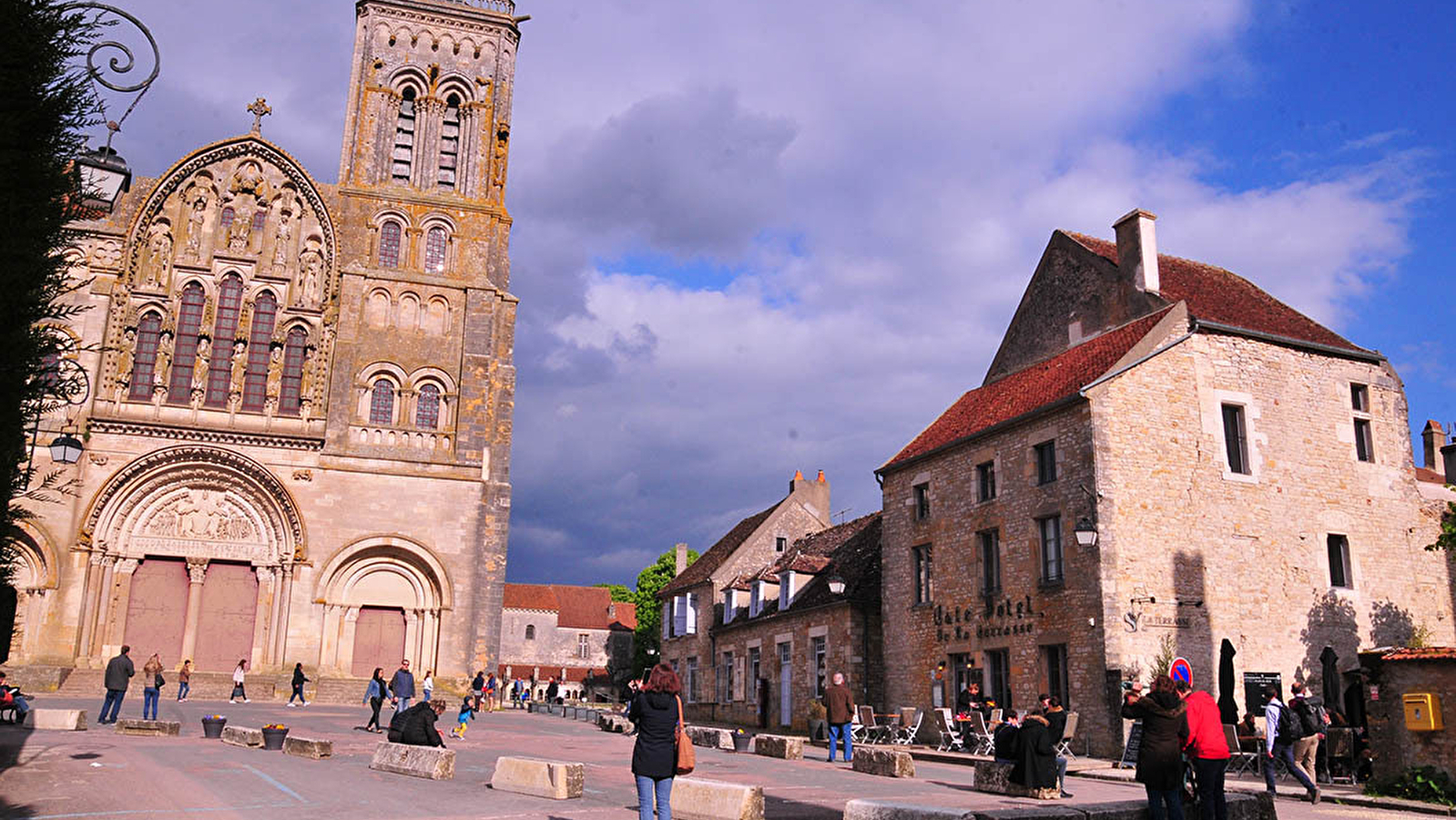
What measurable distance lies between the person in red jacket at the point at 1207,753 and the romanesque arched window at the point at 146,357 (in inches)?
1166

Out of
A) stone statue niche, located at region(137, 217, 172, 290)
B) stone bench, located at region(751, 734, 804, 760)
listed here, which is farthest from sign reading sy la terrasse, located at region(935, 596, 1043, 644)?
stone statue niche, located at region(137, 217, 172, 290)

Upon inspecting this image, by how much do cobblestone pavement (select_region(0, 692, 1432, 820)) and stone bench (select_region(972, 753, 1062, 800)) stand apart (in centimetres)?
32

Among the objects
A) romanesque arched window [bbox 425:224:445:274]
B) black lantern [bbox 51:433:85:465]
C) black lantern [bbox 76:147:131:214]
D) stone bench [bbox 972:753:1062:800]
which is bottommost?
stone bench [bbox 972:753:1062:800]

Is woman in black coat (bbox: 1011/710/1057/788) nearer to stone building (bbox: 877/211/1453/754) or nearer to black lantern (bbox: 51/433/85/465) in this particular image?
stone building (bbox: 877/211/1453/754)

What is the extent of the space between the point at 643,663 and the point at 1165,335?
42.2 m

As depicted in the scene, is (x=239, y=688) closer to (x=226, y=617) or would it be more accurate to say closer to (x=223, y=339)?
(x=226, y=617)

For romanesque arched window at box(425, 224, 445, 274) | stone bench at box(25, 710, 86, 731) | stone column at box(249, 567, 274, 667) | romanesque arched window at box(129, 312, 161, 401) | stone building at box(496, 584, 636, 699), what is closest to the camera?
stone bench at box(25, 710, 86, 731)

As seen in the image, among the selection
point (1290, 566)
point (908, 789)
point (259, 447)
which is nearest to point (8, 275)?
point (908, 789)

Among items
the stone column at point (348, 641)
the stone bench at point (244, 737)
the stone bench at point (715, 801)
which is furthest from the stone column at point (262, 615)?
the stone bench at point (715, 801)

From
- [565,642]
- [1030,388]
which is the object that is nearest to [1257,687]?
[1030,388]

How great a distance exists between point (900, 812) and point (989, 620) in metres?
16.4

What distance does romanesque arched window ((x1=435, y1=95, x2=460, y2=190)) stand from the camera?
118 feet

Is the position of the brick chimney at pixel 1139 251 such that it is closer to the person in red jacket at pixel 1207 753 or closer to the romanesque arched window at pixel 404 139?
the person in red jacket at pixel 1207 753

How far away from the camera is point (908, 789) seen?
1361cm
